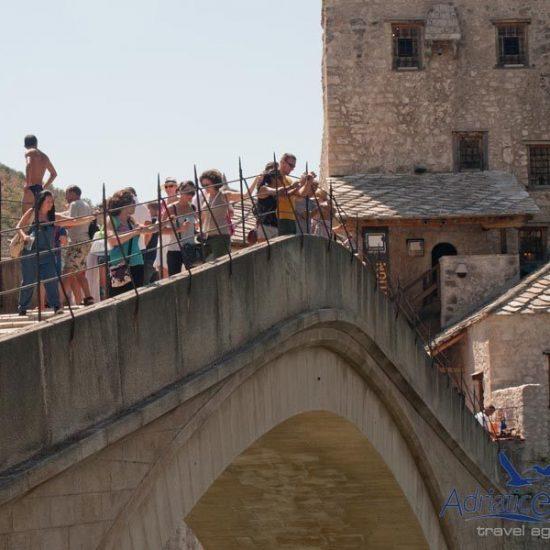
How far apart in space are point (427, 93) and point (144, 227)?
93.8 ft

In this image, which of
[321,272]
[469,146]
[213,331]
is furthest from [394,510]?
[469,146]

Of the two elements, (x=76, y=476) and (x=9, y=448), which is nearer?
(x=9, y=448)

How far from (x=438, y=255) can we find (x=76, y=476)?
94.8 ft

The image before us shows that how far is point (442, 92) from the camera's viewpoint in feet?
137

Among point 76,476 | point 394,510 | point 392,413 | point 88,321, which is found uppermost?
point 88,321

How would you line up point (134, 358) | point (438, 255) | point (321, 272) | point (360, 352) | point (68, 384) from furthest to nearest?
point (438, 255) < point (360, 352) < point (321, 272) < point (134, 358) < point (68, 384)

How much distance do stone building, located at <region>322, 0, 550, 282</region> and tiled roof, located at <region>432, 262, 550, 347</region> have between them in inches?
279

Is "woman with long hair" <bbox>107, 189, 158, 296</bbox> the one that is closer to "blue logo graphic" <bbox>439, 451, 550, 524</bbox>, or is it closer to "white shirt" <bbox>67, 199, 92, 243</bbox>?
"white shirt" <bbox>67, 199, 92, 243</bbox>

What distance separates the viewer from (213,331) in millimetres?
13758

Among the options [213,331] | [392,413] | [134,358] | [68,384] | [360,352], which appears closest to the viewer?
[68,384]

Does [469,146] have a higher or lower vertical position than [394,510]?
higher

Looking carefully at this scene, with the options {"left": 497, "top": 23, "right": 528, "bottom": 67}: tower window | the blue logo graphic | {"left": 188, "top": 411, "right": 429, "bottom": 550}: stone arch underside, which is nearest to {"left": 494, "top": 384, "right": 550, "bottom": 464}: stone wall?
the blue logo graphic

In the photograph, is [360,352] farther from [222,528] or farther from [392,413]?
[222,528]

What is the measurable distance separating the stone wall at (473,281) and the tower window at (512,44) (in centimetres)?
724
